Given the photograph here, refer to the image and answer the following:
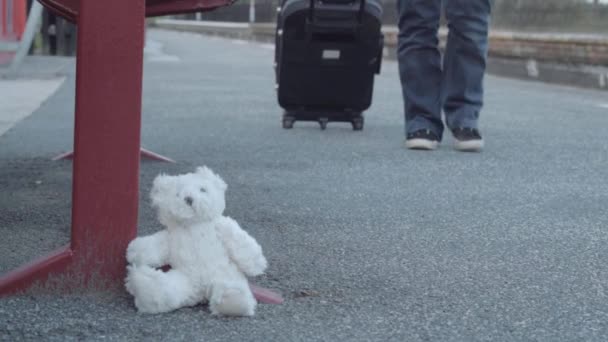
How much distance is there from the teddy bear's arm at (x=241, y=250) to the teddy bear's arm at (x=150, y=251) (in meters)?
0.10

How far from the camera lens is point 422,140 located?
4.82 metres

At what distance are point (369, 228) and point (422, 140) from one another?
71.6 inches

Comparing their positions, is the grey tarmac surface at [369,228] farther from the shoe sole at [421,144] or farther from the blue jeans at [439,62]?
the blue jeans at [439,62]

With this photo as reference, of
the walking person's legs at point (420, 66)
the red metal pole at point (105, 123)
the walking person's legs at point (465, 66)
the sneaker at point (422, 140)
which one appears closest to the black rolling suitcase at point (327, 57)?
the walking person's legs at point (420, 66)

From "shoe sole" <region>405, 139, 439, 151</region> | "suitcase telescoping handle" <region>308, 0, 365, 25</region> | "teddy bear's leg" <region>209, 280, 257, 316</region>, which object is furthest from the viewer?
"suitcase telescoping handle" <region>308, 0, 365, 25</region>

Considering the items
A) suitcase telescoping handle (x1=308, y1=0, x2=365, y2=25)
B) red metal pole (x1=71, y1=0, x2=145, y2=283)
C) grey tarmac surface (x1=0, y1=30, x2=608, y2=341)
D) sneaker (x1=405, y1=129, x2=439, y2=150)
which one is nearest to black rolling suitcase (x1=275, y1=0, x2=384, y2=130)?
suitcase telescoping handle (x1=308, y1=0, x2=365, y2=25)

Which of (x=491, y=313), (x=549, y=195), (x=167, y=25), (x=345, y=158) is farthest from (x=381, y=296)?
(x=167, y=25)

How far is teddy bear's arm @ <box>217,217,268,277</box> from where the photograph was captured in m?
2.13

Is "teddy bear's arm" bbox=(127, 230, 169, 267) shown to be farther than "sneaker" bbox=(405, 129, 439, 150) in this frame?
No

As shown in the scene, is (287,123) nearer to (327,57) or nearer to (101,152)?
(327,57)

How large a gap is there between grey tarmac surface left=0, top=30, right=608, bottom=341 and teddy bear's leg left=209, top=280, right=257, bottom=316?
2 cm

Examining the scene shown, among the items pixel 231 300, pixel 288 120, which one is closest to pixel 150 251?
pixel 231 300

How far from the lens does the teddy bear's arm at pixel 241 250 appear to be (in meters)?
2.13

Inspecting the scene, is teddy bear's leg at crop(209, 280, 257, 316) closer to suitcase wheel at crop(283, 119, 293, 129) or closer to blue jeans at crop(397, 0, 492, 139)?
blue jeans at crop(397, 0, 492, 139)
